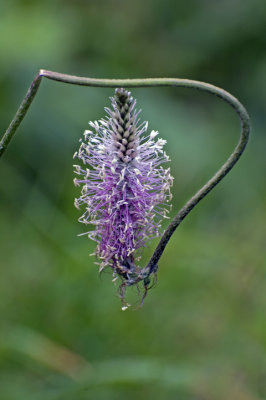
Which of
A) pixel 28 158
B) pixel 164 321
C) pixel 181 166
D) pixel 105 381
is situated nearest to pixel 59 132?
pixel 28 158

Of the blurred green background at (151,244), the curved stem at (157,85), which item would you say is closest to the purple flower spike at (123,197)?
the curved stem at (157,85)

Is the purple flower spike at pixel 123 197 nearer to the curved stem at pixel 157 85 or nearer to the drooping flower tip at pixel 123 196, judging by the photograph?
the drooping flower tip at pixel 123 196

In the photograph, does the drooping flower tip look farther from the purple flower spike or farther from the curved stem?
the curved stem

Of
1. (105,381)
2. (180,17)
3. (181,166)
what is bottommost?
(105,381)

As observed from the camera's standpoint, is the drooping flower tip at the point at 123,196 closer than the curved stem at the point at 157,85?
No

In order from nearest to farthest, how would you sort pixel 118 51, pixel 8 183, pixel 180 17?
pixel 8 183
pixel 118 51
pixel 180 17

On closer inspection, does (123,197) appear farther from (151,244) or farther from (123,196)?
(151,244)

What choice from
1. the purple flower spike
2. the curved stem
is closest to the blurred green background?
the purple flower spike

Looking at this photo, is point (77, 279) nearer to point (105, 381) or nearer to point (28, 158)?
point (105, 381)

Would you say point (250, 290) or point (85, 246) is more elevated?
point (250, 290)
